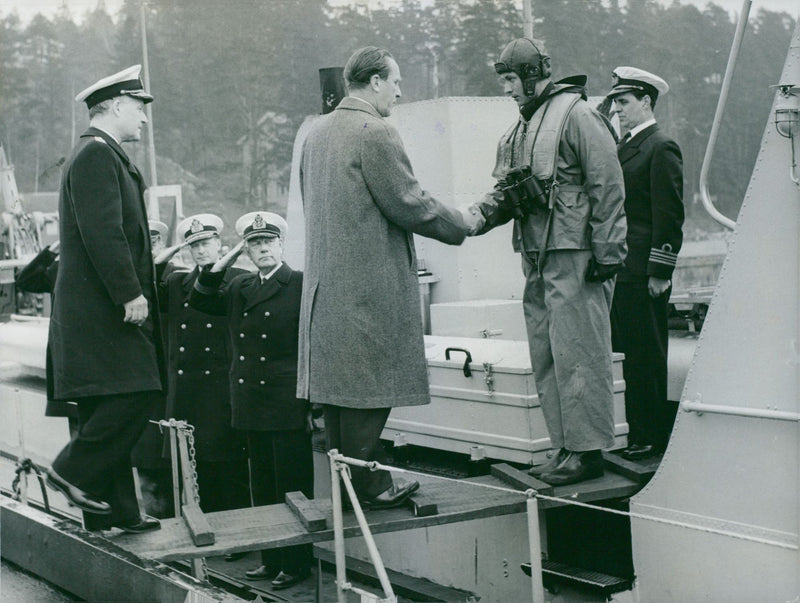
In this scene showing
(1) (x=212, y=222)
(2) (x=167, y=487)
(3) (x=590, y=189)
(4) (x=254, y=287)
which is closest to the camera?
(3) (x=590, y=189)

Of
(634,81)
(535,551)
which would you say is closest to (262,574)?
(535,551)

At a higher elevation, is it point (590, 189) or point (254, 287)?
point (590, 189)

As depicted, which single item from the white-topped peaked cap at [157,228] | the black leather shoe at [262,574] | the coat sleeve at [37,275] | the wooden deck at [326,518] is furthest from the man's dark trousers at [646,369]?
the white-topped peaked cap at [157,228]

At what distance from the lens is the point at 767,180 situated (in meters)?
3.55

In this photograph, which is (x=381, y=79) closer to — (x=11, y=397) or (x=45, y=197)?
(x=11, y=397)

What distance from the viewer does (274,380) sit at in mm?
5168

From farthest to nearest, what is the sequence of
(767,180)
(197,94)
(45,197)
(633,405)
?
(45,197) → (197,94) → (633,405) → (767,180)

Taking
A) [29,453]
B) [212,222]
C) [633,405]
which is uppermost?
[212,222]

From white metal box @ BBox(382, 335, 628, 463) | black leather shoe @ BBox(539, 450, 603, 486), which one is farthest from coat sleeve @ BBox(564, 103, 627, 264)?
black leather shoe @ BBox(539, 450, 603, 486)

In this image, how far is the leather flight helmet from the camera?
4238 mm

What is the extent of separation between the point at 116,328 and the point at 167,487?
3.12 meters

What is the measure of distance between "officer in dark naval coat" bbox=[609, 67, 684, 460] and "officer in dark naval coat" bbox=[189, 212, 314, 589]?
5.12 ft

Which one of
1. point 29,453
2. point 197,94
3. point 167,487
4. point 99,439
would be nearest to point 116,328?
point 99,439

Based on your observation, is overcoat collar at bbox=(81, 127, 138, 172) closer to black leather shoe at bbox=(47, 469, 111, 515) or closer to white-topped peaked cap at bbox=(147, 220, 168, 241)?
black leather shoe at bbox=(47, 469, 111, 515)
